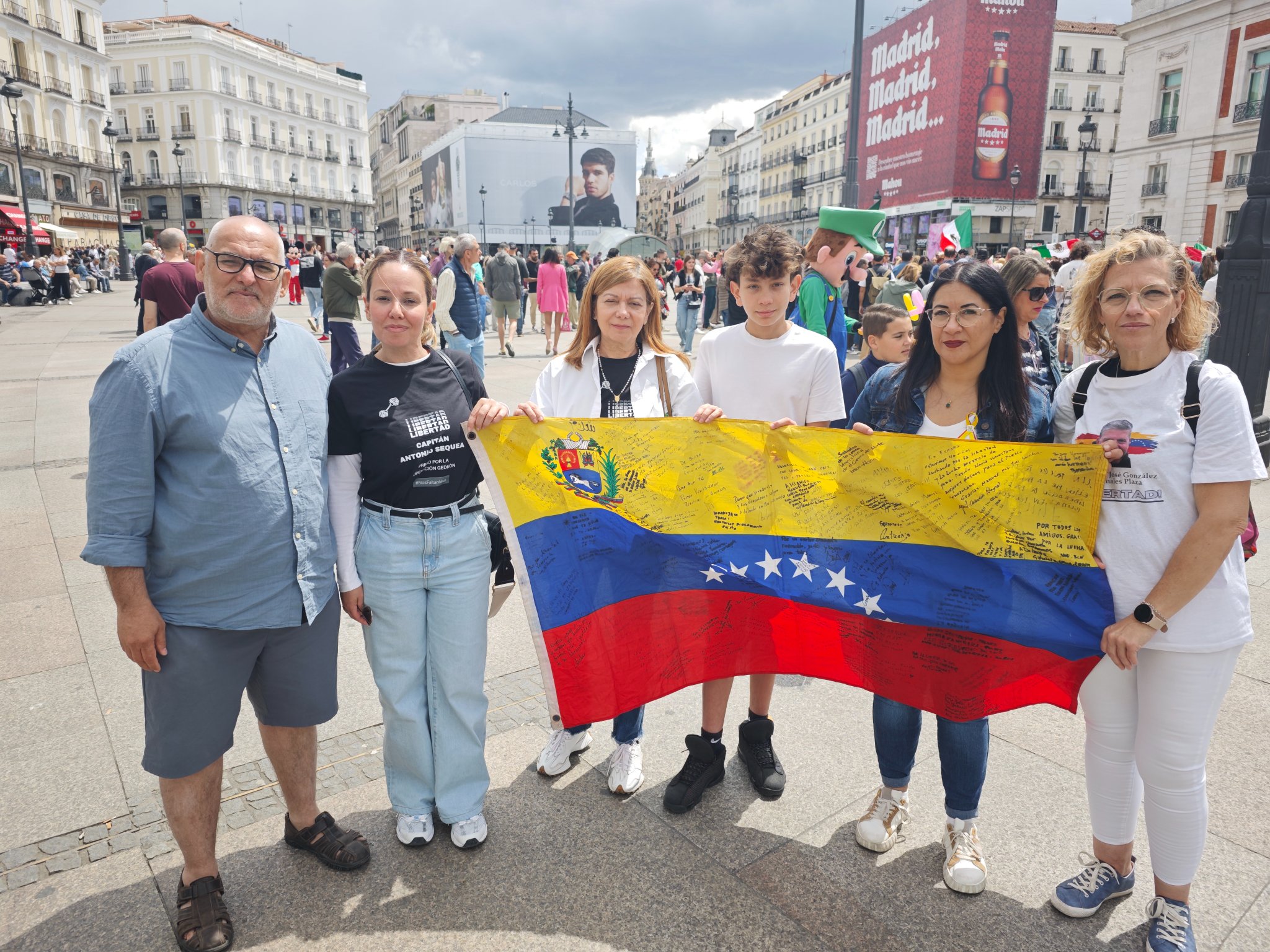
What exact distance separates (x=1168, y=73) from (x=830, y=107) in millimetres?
41918

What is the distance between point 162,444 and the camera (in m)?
2.10

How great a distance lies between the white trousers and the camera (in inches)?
84.7

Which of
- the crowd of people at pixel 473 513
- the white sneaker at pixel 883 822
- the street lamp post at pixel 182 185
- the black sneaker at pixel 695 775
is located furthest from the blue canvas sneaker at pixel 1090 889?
the street lamp post at pixel 182 185

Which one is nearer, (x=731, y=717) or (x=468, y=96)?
(x=731, y=717)

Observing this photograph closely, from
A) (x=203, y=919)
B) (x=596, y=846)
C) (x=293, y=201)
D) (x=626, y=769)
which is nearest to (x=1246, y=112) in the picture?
(x=626, y=769)

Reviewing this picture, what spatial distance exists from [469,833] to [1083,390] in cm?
232

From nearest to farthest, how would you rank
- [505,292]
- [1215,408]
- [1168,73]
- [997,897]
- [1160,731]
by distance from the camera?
[1215,408], [1160,731], [997,897], [505,292], [1168,73]

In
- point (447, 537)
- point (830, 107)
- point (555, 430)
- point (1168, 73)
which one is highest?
point (830, 107)

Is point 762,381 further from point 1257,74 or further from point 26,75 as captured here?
point 26,75

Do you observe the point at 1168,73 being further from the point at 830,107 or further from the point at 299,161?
the point at 299,161

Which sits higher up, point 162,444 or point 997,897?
point 162,444

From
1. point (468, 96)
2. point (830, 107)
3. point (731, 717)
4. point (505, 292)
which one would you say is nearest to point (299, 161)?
point (468, 96)

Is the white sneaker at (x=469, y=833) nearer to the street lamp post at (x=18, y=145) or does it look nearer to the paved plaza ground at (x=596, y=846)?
the paved plaza ground at (x=596, y=846)

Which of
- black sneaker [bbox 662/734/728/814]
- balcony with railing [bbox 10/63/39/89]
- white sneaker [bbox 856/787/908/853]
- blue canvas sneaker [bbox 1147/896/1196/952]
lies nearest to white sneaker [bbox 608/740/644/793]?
black sneaker [bbox 662/734/728/814]
